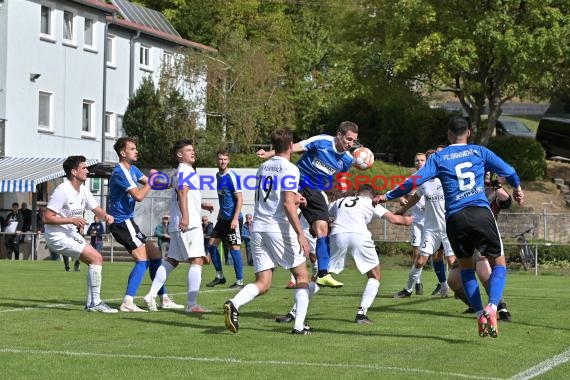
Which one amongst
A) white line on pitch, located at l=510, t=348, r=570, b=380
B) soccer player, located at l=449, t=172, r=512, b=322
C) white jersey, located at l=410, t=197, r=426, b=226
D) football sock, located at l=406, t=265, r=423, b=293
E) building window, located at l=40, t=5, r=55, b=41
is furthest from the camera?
building window, located at l=40, t=5, r=55, b=41

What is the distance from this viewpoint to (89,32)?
5369 cm

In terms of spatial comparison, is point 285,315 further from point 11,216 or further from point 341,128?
point 11,216

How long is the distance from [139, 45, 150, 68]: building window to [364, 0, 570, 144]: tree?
16202 mm

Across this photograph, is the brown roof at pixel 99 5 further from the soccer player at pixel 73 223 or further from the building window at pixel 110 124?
the soccer player at pixel 73 223

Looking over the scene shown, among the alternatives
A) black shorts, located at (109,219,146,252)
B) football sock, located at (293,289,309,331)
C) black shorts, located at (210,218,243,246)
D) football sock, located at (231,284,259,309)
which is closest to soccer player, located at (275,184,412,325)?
football sock, located at (293,289,309,331)

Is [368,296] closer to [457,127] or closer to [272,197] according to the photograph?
[272,197]

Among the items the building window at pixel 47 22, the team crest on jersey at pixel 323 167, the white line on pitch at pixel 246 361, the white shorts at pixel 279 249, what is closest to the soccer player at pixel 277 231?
the white shorts at pixel 279 249

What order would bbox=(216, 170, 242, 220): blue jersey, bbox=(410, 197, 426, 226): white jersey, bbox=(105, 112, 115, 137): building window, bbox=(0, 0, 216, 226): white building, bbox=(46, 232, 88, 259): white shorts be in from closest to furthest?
bbox=(46, 232, 88, 259): white shorts → bbox=(410, 197, 426, 226): white jersey → bbox=(216, 170, 242, 220): blue jersey → bbox=(0, 0, 216, 226): white building → bbox=(105, 112, 115, 137): building window

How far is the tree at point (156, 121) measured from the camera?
177 ft

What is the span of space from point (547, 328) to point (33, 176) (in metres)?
30.2

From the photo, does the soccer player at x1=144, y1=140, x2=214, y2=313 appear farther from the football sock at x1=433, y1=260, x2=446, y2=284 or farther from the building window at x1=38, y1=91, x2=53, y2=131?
the building window at x1=38, y1=91, x2=53, y2=131

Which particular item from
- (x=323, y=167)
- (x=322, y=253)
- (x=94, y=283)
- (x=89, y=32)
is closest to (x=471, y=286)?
(x=322, y=253)

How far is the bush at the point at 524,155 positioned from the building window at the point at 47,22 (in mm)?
20320

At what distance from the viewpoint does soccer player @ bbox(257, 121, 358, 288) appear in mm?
14258
